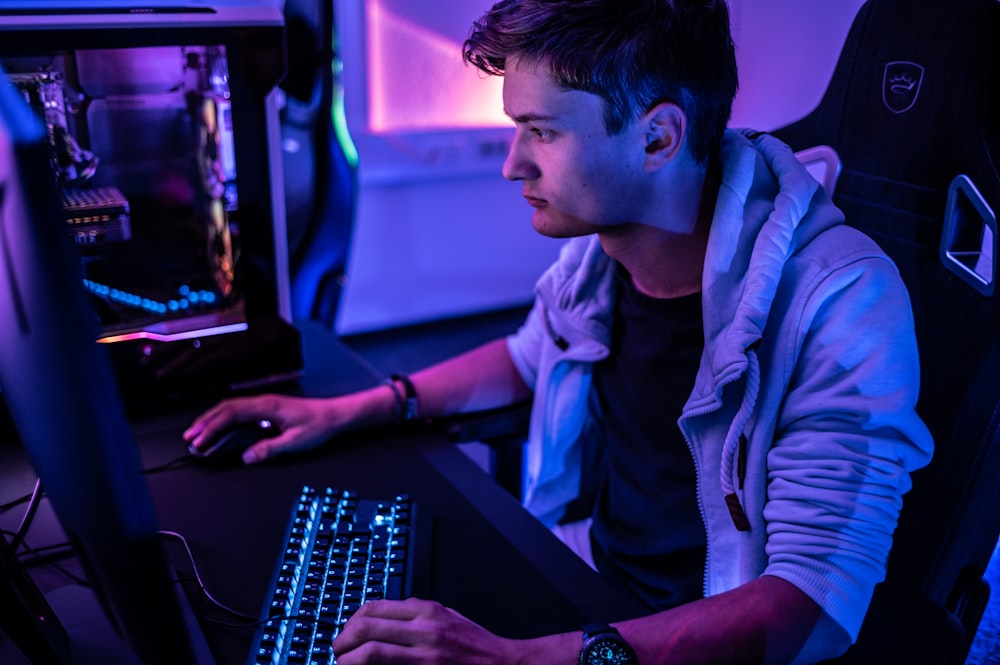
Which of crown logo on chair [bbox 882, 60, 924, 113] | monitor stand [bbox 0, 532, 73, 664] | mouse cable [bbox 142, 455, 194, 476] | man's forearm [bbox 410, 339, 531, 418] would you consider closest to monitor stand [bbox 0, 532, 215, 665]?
monitor stand [bbox 0, 532, 73, 664]

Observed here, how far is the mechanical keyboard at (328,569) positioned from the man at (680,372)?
6 centimetres

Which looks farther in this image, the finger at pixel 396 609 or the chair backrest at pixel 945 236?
the chair backrest at pixel 945 236

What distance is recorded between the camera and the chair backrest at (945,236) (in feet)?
2.95

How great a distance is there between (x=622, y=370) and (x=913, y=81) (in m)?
0.49

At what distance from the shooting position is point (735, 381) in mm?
920

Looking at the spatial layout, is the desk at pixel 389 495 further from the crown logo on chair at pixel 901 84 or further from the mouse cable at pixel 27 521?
the crown logo on chair at pixel 901 84

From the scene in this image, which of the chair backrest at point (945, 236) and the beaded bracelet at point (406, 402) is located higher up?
the chair backrest at point (945, 236)

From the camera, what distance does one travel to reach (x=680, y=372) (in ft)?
3.56

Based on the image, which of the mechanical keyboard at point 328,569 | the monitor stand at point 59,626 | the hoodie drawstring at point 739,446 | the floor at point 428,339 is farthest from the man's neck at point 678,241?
the floor at point 428,339

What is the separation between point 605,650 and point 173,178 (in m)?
0.88

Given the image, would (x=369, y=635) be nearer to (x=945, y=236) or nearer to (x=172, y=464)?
(x=172, y=464)

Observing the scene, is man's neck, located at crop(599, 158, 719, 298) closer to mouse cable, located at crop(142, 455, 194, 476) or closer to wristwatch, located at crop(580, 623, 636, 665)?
wristwatch, located at crop(580, 623, 636, 665)

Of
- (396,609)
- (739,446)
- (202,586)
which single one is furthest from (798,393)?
(202,586)

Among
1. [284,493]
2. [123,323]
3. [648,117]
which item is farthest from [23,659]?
[648,117]
